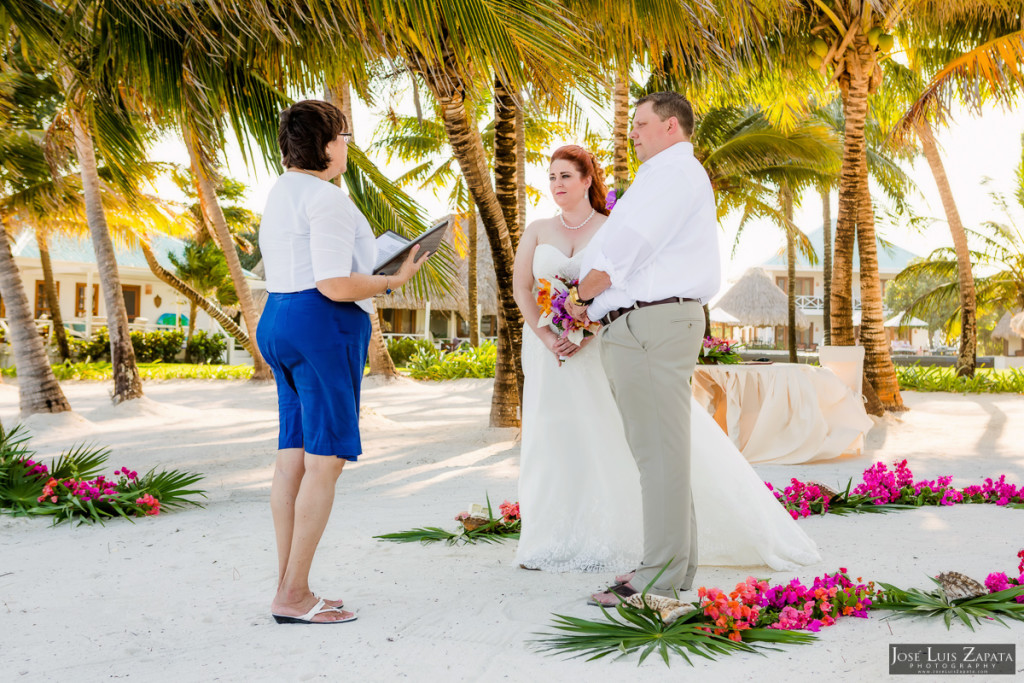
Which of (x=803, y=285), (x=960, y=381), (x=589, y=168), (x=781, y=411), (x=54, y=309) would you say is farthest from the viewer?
(x=803, y=285)

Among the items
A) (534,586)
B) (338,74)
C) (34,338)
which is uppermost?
(338,74)

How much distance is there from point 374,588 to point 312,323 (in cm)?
119

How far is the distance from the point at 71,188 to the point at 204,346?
7605 mm

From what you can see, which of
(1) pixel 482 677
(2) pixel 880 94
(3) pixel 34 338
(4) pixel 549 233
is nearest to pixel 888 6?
(2) pixel 880 94

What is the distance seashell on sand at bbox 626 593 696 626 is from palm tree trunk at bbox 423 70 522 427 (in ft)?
12.8

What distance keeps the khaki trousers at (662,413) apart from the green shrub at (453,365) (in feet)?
41.5

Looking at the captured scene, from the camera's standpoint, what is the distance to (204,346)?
71.8 feet

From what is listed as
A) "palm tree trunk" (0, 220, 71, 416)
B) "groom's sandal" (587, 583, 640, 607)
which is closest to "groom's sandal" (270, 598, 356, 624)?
"groom's sandal" (587, 583, 640, 607)

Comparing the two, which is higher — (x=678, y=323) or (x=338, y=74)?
(x=338, y=74)

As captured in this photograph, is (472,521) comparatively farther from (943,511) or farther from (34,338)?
(34,338)

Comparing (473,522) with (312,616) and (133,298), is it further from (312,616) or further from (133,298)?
(133,298)

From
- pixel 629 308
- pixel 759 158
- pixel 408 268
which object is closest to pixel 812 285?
pixel 759 158

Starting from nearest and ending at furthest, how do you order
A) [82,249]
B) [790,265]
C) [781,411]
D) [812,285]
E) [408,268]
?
[408,268]
[781,411]
[790,265]
[82,249]
[812,285]

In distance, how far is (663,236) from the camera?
2.63 meters
